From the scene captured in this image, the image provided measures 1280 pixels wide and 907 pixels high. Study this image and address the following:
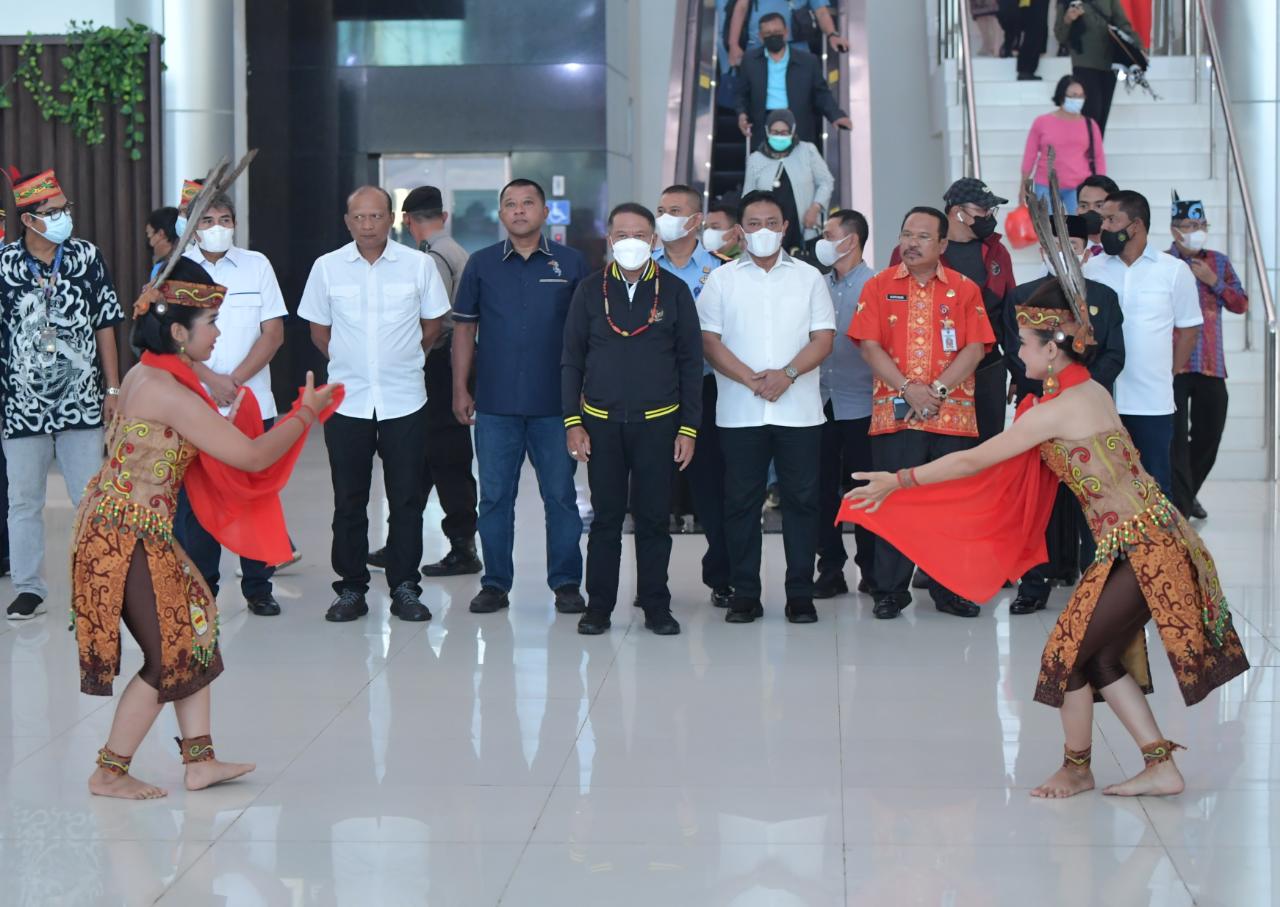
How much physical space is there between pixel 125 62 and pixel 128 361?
6.53 ft

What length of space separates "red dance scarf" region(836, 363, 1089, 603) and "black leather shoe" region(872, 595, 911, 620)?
76.8 inches

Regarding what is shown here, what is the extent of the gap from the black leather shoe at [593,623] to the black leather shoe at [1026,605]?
1.52 m

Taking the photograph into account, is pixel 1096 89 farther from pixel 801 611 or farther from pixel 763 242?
pixel 801 611

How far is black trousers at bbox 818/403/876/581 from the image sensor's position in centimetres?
658

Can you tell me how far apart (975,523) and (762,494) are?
6.50ft

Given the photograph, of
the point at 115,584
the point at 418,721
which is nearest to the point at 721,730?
the point at 418,721

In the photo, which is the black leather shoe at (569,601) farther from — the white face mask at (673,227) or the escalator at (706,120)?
the escalator at (706,120)

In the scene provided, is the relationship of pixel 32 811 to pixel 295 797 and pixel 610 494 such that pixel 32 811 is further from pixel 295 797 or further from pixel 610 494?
pixel 610 494

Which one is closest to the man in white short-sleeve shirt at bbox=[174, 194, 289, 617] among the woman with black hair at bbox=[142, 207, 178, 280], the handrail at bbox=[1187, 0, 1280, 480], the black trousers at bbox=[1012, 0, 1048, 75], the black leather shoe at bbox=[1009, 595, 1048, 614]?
the woman with black hair at bbox=[142, 207, 178, 280]

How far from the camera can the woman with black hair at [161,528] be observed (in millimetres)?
4008

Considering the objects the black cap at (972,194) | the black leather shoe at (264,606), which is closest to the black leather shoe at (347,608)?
the black leather shoe at (264,606)

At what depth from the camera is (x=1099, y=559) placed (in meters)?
4.04

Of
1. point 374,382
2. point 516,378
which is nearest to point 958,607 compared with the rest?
point 516,378

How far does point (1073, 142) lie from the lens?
10.2 meters
